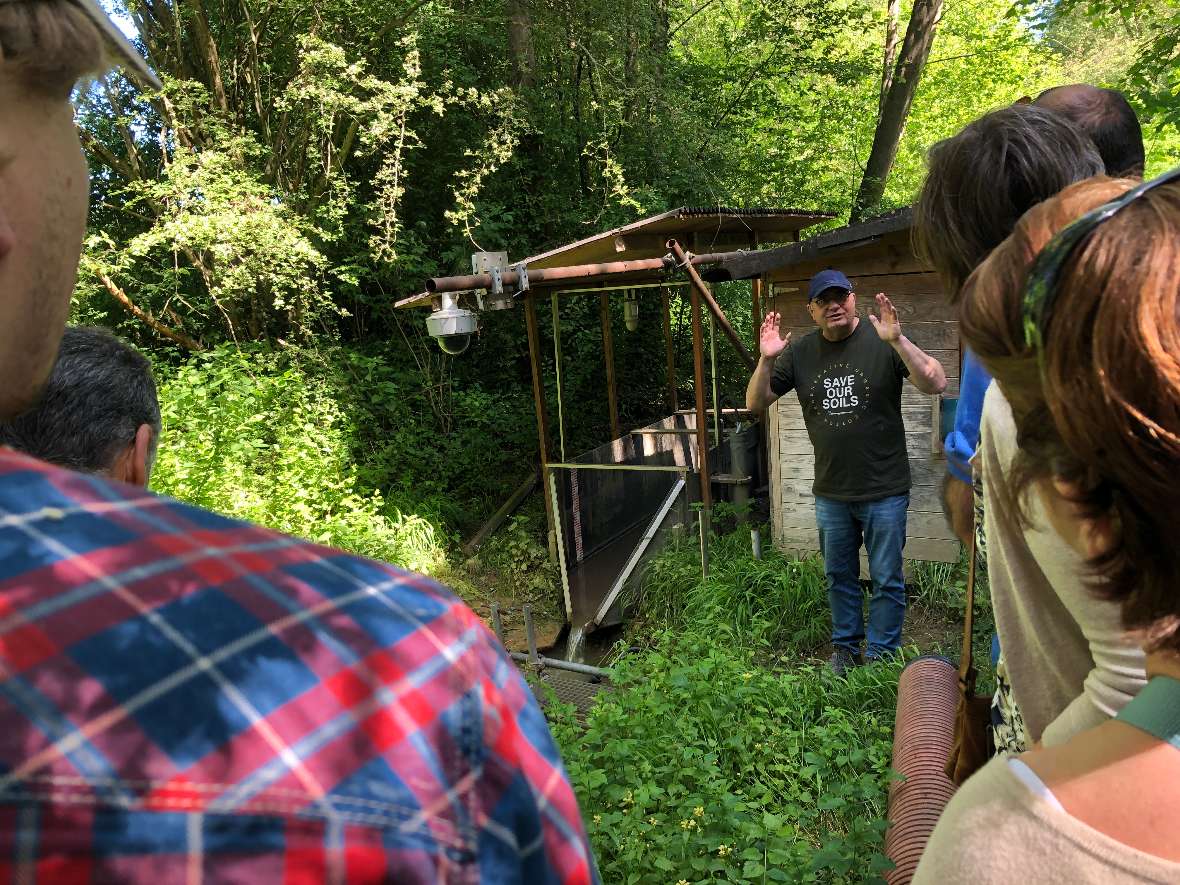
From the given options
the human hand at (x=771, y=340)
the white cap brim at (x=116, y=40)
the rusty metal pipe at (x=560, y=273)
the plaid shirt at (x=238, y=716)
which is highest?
the white cap brim at (x=116, y=40)

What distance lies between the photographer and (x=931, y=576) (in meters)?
6.37

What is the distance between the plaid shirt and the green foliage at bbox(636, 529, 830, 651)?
16.3 ft

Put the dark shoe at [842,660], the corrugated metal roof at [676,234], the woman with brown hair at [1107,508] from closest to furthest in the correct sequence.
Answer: the woman with brown hair at [1107,508]
the dark shoe at [842,660]
the corrugated metal roof at [676,234]

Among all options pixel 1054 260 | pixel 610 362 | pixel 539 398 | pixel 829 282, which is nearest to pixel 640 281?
pixel 610 362

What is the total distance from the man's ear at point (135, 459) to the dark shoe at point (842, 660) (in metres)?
3.72

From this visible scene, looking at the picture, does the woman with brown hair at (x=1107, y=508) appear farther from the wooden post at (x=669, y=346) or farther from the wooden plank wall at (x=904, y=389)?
the wooden post at (x=669, y=346)

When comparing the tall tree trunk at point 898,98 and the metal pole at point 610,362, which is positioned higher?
the tall tree trunk at point 898,98

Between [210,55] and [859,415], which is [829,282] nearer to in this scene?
[859,415]

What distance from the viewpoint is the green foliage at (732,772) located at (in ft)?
8.06

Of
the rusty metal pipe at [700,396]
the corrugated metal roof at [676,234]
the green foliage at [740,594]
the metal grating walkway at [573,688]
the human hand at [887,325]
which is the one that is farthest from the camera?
the corrugated metal roof at [676,234]

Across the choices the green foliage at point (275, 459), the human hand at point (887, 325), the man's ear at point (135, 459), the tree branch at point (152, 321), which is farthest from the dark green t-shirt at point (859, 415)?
the tree branch at point (152, 321)

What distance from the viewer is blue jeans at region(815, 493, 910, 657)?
4609 millimetres

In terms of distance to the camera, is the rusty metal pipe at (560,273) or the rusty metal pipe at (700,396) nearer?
the rusty metal pipe at (560,273)

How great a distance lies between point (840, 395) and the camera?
15.2 feet
